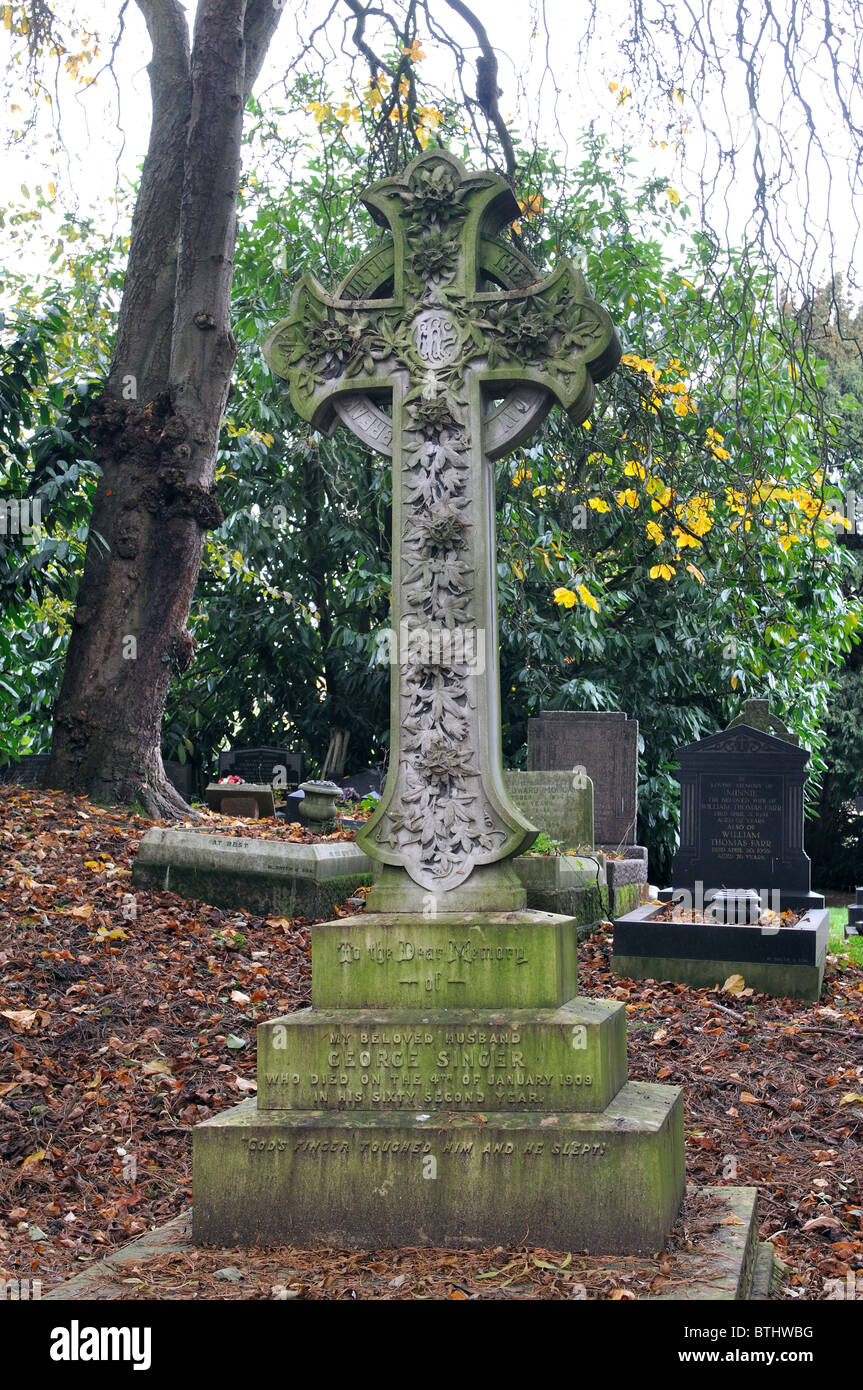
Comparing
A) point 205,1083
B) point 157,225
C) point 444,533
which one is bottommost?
point 205,1083

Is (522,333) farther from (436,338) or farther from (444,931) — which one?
(444,931)

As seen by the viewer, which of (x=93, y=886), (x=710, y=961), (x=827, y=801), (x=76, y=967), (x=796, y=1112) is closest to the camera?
(x=796, y=1112)

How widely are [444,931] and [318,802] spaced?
7.09 m

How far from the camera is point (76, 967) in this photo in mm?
6902

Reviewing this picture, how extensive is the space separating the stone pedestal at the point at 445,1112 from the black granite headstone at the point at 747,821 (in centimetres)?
682

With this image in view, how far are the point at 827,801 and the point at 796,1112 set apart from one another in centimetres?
2458

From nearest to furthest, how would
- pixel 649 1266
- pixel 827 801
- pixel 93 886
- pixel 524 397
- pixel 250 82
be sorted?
pixel 649 1266, pixel 524 397, pixel 93 886, pixel 250 82, pixel 827 801

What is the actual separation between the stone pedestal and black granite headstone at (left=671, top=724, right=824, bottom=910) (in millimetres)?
6819

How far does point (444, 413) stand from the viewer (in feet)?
16.3

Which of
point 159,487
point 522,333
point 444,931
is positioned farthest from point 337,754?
point 444,931

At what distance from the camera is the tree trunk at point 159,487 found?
400 inches

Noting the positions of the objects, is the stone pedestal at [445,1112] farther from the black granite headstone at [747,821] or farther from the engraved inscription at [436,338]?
the black granite headstone at [747,821]

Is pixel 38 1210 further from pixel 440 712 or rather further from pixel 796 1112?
pixel 796 1112

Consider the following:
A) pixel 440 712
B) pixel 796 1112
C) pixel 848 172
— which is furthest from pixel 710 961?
pixel 848 172
